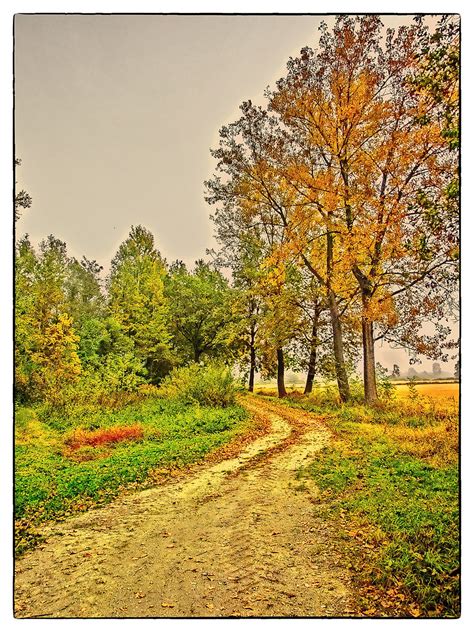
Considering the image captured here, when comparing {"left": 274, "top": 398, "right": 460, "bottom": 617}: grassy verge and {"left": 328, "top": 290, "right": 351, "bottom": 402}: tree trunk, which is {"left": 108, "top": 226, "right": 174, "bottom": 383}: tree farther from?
{"left": 328, "top": 290, "right": 351, "bottom": 402}: tree trunk

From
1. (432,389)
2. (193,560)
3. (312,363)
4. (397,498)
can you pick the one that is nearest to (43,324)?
(193,560)

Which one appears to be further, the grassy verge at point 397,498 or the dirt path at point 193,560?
the dirt path at point 193,560

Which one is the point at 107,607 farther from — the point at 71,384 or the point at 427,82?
the point at 427,82

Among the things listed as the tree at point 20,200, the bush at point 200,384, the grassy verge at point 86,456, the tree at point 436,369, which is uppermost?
the tree at point 20,200

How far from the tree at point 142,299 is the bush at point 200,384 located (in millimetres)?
294

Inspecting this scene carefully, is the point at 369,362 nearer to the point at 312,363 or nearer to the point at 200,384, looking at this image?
the point at 312,363

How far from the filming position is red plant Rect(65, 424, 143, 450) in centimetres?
539

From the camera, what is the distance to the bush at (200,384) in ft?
20.3

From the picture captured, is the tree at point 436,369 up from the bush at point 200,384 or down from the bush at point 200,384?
up

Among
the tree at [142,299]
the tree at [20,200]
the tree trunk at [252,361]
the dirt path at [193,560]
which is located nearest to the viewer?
the dirt path at [193,560]

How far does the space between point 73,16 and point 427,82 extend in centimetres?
387

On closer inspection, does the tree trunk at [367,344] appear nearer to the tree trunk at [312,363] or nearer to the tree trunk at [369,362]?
the tree trunk at [369,362]

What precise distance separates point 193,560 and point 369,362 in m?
2.90

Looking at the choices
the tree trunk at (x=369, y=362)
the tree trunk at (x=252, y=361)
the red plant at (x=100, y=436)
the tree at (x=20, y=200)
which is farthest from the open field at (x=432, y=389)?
the tree at (x=20, y=200)
